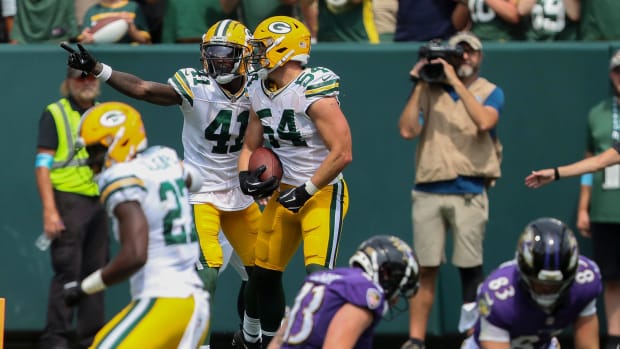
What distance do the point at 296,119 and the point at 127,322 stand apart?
Result: 2.18 metres

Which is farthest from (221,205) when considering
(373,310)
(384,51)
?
(373,310)

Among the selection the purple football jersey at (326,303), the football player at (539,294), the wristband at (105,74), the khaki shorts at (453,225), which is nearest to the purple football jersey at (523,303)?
the football player at (539,294)

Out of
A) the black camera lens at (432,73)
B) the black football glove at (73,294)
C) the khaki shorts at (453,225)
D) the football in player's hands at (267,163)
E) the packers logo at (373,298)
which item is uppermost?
the black camera lens at (432,73)

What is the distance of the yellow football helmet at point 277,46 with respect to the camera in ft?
26.8

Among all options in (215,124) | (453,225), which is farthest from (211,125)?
(453,225)

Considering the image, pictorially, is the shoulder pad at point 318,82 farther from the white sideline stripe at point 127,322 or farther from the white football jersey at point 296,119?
the white sideline stripe at point 127,322

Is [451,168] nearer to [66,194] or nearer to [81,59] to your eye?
[66,194]

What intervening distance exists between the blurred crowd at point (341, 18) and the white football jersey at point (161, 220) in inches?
152

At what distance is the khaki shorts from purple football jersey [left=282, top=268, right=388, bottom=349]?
328cm

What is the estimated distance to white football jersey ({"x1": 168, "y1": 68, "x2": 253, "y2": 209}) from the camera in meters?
8.38

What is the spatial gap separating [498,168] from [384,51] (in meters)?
1.15

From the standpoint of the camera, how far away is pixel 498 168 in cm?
940

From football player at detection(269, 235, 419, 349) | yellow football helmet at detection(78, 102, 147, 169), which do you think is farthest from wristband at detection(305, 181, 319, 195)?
football player at detection(269, 235, 419, 349)

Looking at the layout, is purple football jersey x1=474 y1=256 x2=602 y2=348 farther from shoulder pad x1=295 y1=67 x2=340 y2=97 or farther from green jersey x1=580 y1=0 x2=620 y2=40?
green jersey x1=580 y1=0 x2=620 y2=40
